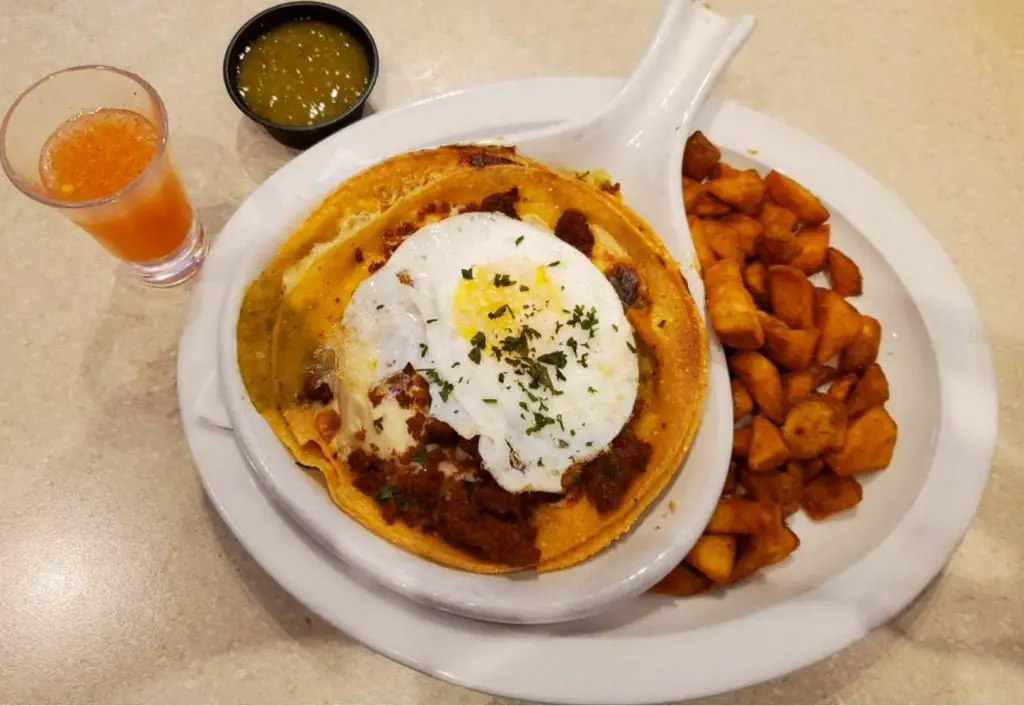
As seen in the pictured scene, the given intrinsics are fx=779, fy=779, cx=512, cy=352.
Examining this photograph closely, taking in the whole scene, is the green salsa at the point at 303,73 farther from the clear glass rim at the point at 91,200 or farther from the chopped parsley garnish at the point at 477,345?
the chopped parsley garnish at the point at 477,345

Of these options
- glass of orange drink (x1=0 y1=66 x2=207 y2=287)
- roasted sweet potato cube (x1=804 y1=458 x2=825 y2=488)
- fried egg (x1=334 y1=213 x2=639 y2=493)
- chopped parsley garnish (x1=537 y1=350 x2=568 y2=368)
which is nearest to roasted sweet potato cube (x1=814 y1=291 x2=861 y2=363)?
roasted sweet potato cube (x1=804 y1=458 x2=825 y2=488)

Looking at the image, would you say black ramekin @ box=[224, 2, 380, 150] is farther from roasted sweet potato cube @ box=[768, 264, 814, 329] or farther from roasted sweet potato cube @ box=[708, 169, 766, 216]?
roasted sweet potato cube @ box=[768, 264, 814, 329]

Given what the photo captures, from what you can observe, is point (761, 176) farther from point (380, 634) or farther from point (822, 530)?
point (380, 634)

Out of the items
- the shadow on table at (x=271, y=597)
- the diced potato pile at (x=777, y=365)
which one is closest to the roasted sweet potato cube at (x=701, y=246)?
the diced potato pile at (x=777, y=365)

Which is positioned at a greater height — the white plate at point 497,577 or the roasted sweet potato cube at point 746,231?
the roasted sweet potato cube at point 746,231

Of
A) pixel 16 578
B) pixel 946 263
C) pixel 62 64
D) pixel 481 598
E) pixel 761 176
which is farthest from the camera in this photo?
pixel 62 64

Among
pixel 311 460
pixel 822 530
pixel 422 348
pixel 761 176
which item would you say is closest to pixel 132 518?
pixel 311 460
